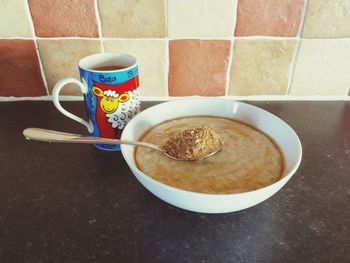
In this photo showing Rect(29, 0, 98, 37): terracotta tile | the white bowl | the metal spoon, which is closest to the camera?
the white bowl

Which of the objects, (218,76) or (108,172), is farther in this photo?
(218,76)

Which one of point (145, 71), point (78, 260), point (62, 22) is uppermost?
point (62, 22)

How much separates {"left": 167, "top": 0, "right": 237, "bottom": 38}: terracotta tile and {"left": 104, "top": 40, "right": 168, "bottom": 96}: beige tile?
0.18 ft

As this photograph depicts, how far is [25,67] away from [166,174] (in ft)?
1.63

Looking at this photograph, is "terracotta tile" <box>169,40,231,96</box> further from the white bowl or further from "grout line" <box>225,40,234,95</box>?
the white bowl

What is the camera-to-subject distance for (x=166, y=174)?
1.61 feet

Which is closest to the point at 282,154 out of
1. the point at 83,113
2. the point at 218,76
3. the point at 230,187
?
the point at 230,187

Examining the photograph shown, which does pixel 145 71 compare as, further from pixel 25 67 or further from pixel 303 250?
pixel 303 250

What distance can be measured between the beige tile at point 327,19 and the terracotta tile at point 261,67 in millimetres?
52

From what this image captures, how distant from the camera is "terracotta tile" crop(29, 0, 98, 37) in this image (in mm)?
665

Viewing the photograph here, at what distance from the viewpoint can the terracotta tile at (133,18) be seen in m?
0.67

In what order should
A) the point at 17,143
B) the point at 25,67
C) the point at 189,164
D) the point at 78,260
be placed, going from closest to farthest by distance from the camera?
the point at 78,260
the point at 189,164
the point at 17,143
the point at 25,67

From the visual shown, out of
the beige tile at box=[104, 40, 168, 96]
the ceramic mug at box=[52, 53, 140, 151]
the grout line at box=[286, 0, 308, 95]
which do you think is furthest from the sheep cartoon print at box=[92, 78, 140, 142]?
the grout line at box=[286, 0, 308, 95]

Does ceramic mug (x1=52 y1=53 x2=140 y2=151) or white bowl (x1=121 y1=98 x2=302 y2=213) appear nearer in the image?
white bowl (x1=121 y1=98 x2=302 y2=213)
